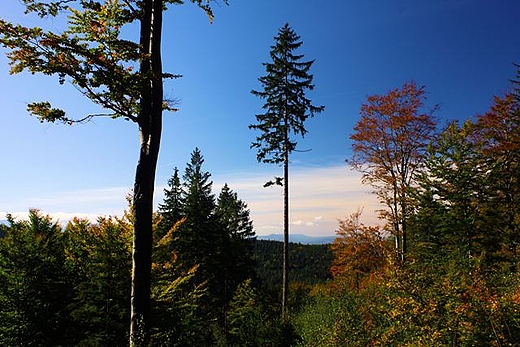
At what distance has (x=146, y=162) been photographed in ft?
19.8

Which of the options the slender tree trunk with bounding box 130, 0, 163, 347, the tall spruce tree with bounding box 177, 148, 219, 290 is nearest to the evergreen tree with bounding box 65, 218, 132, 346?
the slender tree trunk with bounding box 130, 0, 163, 347

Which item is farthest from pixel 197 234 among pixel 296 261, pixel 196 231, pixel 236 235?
pixel 296 261

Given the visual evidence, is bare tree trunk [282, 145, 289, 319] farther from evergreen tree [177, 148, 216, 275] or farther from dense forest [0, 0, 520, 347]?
evergreen tree [177, 148, 216, 275]

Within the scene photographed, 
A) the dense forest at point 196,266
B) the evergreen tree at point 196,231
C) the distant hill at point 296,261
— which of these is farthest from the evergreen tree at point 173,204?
the distant hill at point 296,261

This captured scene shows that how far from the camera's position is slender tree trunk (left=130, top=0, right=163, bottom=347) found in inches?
226

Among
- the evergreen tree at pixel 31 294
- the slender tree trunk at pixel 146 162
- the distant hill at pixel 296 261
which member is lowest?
the distant hill at pixel 296 261

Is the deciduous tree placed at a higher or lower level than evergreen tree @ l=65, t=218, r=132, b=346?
higher

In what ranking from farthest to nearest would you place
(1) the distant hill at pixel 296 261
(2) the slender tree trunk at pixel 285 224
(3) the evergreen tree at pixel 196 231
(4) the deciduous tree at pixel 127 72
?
(1) the distant hill at pixel 296 261, (3) the evergreen tree at pixel 196 231, (2) the slender tree trunk at pixel 285 224, (4) the deciduous tree at pixel 127 72

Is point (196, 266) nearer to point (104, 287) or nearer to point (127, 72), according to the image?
point (104, 287)

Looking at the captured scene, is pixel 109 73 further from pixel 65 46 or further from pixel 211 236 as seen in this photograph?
pixel 211 236

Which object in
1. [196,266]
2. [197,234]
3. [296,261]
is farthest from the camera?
[296,261]

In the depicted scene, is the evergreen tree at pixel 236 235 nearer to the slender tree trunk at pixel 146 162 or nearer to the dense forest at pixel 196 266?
the dense forest at pixel 196 266

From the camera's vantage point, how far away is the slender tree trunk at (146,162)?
226 inches

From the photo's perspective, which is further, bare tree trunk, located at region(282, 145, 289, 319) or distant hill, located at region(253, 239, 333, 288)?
distant hill, located at region(253, 239, 333, 288)
